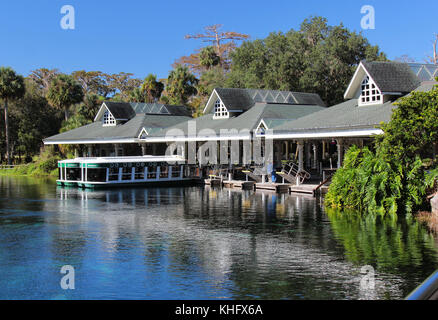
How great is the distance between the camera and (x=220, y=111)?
50.4m

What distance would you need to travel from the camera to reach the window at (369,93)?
34.7m

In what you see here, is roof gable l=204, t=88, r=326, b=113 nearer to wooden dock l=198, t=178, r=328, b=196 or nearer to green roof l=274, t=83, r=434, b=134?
wooden dock l=198, t=178, r=328, b=196

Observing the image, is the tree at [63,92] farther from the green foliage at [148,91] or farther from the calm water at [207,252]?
the calm water at [207,252]

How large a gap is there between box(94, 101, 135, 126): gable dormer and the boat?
15.1 metres

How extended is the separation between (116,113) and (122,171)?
60.1 feet

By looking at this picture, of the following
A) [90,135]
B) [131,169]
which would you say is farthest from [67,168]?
[90,135]

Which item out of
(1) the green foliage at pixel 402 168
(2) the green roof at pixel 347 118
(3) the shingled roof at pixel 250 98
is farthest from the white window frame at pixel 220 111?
(1) the green foliage at pixel 402 168

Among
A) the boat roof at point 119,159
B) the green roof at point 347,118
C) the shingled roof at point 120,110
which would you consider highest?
the shingled roof at point 120,110

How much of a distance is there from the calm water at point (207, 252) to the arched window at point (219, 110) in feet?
73.0

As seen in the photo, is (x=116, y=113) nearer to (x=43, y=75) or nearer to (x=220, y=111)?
(x=220, y=111)

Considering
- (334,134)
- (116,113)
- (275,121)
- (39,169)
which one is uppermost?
(116,113)

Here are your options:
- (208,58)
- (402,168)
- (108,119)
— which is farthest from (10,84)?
(402,168)

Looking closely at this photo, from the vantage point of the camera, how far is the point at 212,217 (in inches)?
955
